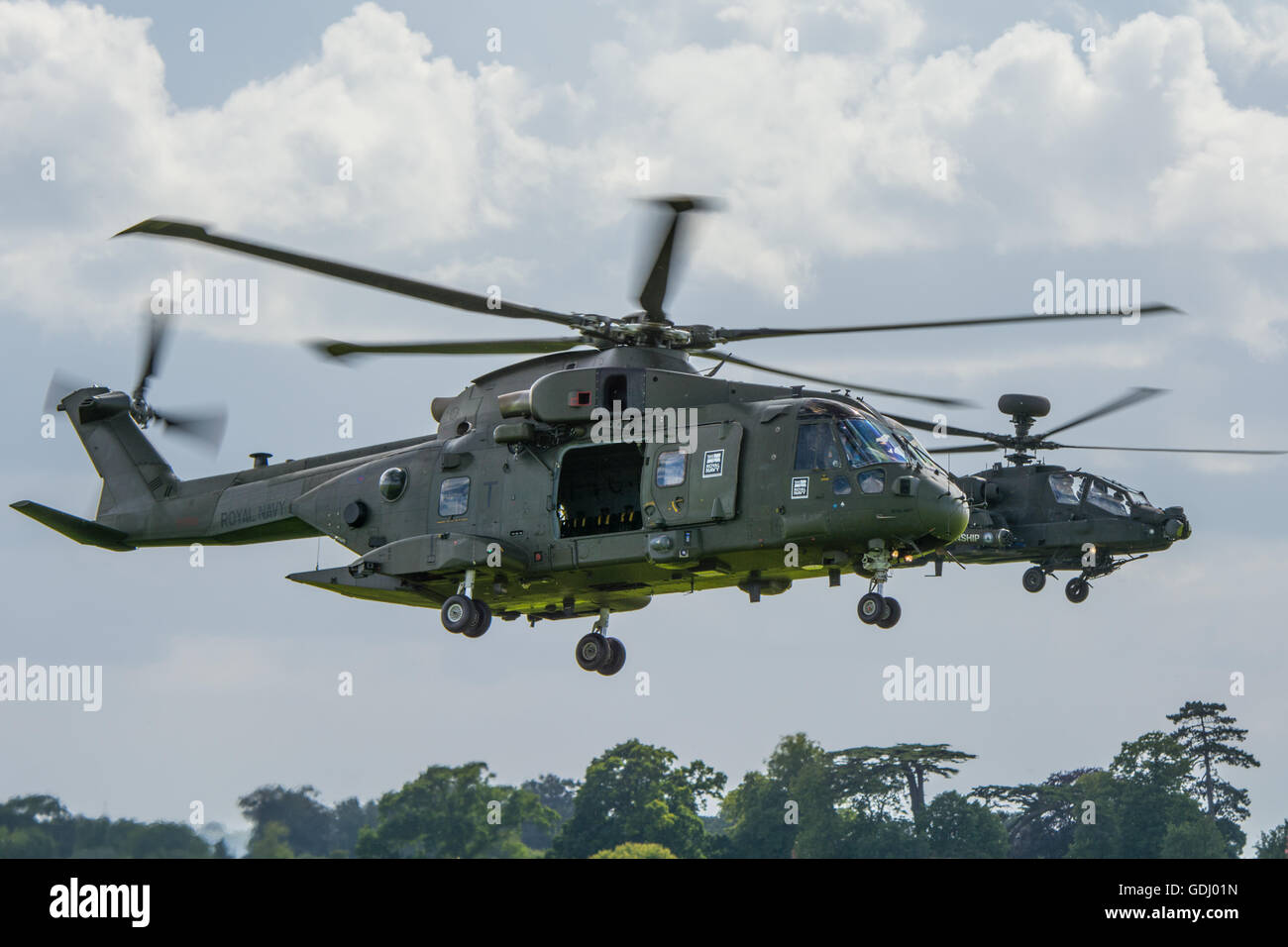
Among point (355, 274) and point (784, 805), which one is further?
point (784, 805)

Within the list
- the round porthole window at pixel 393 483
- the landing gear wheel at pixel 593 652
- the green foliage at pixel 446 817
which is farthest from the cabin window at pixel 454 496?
the green foliage at pixel 446 817

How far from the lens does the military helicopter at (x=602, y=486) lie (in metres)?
24.2

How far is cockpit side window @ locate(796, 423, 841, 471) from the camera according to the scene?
2430 centimetres

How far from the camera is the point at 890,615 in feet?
81.1

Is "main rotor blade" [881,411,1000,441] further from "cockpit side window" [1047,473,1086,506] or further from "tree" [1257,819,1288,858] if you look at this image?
"tree" [1257,819,1288,858]

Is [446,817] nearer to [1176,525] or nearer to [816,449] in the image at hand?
[1176,525]

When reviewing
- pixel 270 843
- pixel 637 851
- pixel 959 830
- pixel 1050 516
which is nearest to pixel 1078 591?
pixel 1050 516

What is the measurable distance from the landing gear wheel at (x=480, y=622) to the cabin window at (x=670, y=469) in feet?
11.5

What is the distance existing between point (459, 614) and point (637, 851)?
117ft

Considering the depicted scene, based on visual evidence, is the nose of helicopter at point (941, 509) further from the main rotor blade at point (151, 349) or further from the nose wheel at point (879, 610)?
the main rotor blade at point (151, 349)

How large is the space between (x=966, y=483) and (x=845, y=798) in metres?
29.1

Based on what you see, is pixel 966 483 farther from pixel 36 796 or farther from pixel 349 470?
pixel 36 796
